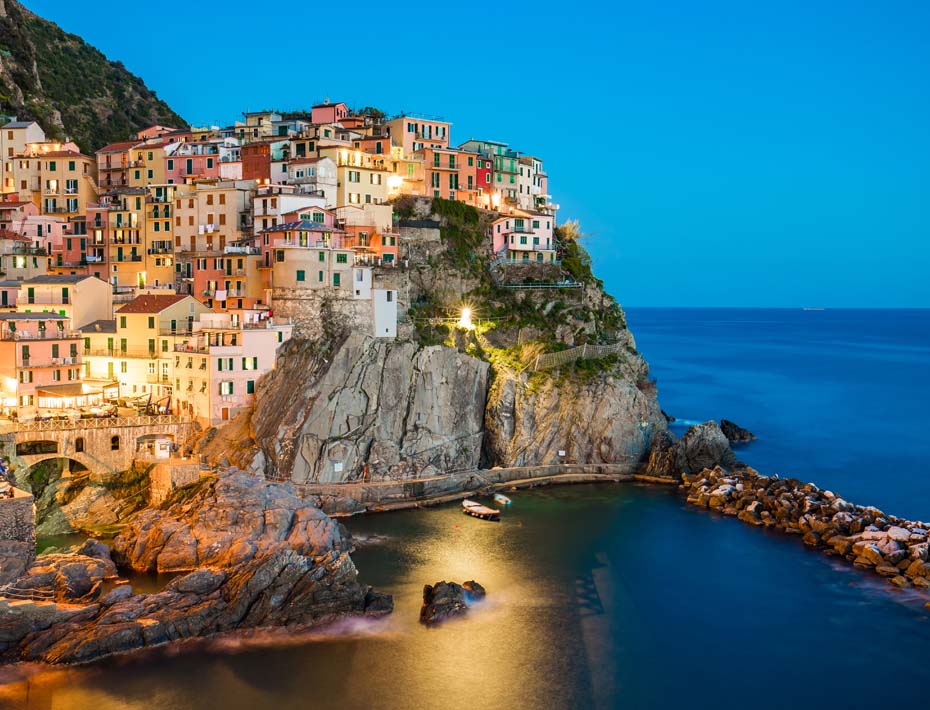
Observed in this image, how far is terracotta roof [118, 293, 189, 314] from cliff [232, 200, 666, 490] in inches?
299

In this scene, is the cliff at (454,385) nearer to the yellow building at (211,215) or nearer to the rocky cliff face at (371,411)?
the rocky cliff face at (371,411)

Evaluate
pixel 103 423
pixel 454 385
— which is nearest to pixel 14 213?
pixel 103 423

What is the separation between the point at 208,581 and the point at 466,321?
2834 centimetres

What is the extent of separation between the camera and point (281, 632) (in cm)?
3422

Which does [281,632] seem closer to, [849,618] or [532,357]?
[849,618]

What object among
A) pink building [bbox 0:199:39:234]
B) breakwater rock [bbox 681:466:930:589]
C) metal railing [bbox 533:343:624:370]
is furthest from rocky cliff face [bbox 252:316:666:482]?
pink building [bbox 0:199:39:234]

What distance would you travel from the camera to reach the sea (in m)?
31.0

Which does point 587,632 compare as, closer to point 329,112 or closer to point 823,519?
point 823,519

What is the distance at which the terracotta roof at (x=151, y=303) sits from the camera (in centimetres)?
5394

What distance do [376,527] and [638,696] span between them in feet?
61.1

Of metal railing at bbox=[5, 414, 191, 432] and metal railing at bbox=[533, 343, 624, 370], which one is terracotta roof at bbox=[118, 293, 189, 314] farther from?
metal railing at bbox=[533, 343, 624, 370]

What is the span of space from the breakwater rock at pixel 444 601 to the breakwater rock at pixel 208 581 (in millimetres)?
1610

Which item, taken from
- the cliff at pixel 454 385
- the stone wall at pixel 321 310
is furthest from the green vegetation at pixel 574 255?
the stone wall at pixel 321 310

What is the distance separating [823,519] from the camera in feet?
153
